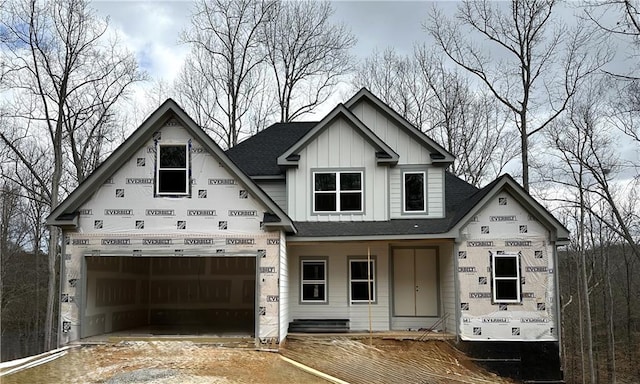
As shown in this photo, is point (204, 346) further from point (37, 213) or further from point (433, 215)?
point (37, 213)

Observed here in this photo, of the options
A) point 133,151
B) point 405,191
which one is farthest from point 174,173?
point 405,191

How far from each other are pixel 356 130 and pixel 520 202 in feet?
16.9

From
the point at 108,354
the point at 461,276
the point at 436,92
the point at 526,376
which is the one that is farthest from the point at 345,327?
the point at 436,92

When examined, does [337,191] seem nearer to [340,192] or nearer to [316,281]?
[340,192]

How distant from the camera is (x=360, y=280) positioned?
16672 millimetres

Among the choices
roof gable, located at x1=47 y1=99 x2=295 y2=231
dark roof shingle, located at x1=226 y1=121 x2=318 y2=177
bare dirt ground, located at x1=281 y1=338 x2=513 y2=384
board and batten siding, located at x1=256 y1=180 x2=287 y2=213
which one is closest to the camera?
bare dirt ground, located at x1=281 y1=338 x2=513 y2=384

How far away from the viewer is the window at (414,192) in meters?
16.9

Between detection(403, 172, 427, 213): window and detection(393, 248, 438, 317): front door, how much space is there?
129cm

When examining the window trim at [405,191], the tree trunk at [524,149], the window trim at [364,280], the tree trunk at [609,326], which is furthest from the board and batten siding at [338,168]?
the tree trunk at [609,326]

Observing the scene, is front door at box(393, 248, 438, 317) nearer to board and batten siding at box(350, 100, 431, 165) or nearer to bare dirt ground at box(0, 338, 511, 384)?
bare dirt ground at box(0, 338, 511, 384)

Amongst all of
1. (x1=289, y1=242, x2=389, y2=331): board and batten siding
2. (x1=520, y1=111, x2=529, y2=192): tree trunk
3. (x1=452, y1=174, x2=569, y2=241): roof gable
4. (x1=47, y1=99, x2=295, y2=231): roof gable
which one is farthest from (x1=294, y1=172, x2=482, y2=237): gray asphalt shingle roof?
(x1=520, y1=111, x2=529, y2=192): tree trunk

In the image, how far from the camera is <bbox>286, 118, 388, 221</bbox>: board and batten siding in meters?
16.8

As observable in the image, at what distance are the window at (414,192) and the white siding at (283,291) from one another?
4.19 meters

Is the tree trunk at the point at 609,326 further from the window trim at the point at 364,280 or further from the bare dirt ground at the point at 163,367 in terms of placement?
the bare dirt ground at the point at 163,367
